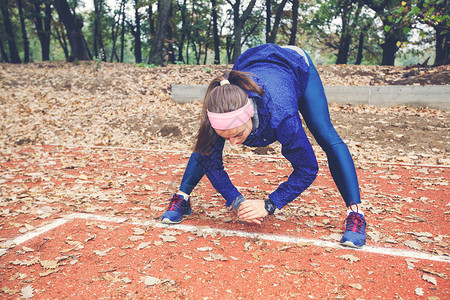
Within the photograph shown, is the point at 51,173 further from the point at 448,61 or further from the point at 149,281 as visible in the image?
the point at 448,61

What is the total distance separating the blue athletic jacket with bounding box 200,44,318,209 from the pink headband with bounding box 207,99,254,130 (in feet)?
0.38

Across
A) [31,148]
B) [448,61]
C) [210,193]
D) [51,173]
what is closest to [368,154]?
[210,193]

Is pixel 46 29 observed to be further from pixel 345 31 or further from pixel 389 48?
pixel 389 48

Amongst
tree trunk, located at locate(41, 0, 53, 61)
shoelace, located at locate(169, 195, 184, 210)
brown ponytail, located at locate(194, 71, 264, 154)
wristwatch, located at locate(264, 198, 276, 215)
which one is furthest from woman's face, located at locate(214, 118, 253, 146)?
tree trunk, located at locate(41, 0, 53, 61)

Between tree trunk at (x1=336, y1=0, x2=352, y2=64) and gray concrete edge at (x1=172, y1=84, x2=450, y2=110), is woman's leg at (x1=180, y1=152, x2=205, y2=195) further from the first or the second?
tree trunk at (x1=336, y1=0, x2=352, y2=64)

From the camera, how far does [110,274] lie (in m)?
2.62

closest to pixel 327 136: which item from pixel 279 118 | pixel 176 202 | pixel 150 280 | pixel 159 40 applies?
pixel 279 118

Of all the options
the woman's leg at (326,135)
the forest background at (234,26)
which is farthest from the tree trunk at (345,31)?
the woman's leg at (326,135)

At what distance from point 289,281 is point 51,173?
491 cm

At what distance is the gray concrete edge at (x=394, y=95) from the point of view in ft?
28.6

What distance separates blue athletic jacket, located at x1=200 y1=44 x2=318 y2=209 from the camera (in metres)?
2.25

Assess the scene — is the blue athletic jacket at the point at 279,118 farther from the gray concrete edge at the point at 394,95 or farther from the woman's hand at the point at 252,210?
the gray concrete edge at the point at 394,95

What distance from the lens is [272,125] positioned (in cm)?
225

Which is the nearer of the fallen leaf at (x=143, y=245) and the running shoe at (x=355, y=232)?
the running shoe at (x=355, y=232)
